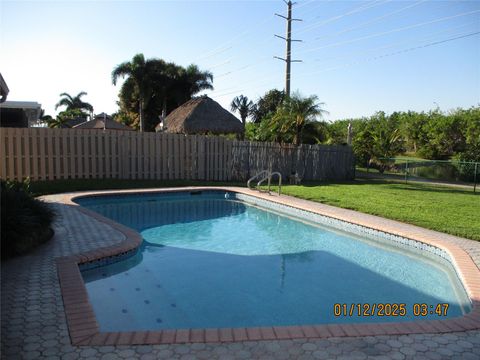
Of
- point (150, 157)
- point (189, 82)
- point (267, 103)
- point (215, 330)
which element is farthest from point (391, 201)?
point (267, 103)

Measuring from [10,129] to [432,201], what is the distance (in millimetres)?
12822

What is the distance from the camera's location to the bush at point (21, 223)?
5.56m

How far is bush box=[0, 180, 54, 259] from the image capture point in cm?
556

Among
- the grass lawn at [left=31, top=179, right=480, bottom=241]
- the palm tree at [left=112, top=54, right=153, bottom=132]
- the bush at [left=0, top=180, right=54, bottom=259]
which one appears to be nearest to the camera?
the bush at [left=0, top=180, right=54, bottom=259]

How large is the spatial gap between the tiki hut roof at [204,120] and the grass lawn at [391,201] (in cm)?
869

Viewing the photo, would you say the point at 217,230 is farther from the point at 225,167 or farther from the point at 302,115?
the point at 302,115

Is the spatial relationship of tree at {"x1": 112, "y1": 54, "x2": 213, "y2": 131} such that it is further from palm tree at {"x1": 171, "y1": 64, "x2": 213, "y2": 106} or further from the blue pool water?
the blue pool water

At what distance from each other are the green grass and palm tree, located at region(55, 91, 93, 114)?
55.5 m

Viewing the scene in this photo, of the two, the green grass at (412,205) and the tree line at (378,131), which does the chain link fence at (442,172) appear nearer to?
→ the tree line at (378,131)

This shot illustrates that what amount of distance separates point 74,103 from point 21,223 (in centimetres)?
6085

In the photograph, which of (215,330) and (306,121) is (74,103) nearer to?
(306,121)

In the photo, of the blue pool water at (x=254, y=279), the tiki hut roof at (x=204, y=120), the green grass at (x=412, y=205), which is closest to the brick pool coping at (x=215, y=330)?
the blue pool water at (x=254, y=279)

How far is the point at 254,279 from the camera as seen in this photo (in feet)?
19.5

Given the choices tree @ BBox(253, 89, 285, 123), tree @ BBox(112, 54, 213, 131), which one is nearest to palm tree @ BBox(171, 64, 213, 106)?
tree @ BBox(112, 54, 213, 131)
